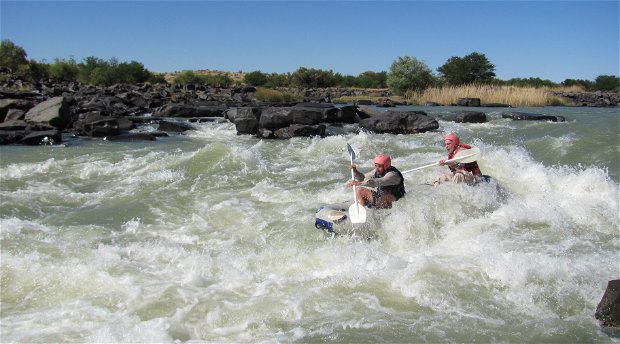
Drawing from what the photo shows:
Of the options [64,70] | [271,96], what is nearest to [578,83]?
[271,96]

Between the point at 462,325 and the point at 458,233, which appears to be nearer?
the point at 462,325

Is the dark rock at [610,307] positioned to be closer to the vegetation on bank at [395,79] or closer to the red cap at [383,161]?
the red cap at [383,161]

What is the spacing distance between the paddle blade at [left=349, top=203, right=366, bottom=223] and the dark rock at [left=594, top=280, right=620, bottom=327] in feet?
9.05

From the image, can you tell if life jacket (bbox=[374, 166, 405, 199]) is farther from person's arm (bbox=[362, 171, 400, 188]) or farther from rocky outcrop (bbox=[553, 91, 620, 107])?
rocky outcrop (bbox=[553, 91, 620, 107])

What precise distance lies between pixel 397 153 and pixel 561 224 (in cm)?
706

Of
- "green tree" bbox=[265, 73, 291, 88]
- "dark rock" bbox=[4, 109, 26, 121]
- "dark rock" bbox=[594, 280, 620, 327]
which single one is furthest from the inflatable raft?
"green tree" bbox=[265, 73, 291, 88]

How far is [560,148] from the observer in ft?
45.7

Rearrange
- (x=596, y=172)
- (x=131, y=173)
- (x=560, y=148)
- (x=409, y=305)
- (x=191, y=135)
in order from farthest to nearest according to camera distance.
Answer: (x=191, y=135) → (x=560, y=148) → (x=131, y=173) → (x=596, y=172) → (x=409, y=305)

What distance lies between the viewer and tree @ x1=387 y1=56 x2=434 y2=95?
38.0 meters

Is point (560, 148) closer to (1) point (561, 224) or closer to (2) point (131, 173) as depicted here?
(1) point (561, 224)

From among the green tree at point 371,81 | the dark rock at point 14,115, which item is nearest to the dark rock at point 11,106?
the dark rock at point 14,115

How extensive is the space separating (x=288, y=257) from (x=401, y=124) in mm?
12986

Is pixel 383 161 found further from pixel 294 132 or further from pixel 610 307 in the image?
pixel 294 132

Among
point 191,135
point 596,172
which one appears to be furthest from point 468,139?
point 191,135
